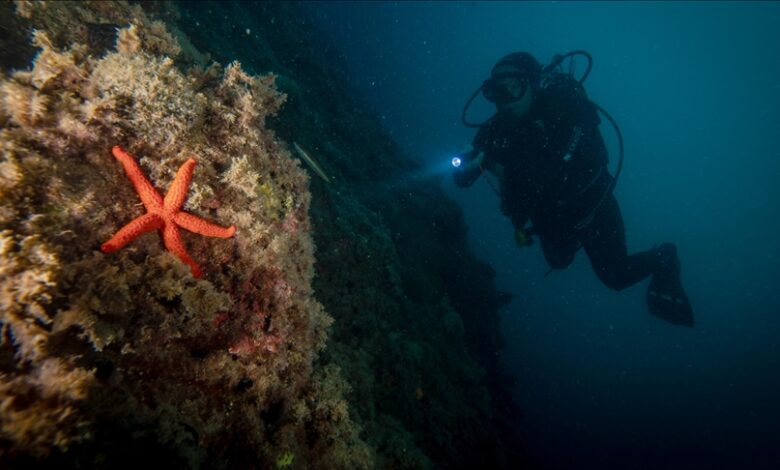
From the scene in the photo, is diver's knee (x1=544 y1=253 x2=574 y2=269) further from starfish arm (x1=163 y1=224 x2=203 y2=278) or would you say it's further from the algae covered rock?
starfish arm (x1=163 y1=224 x2=203 y2=278)

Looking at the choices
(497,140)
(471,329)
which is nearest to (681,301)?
(471,329)

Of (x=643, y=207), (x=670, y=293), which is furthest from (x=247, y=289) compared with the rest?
(x=643, y=207)

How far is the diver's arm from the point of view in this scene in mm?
8391

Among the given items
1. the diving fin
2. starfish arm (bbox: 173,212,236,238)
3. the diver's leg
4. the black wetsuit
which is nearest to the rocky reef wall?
starfish arm (bbox: 173,212,236,238)

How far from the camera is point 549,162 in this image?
26.9ft

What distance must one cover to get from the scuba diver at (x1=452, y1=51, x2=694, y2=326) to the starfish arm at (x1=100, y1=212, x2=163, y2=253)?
22.0ft

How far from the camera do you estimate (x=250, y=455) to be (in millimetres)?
2475

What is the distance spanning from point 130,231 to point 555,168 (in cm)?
818

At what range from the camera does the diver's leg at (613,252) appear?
9133mm

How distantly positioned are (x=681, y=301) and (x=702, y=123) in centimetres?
17515

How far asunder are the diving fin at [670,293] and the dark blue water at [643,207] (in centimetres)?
620

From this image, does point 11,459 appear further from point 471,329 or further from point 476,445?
point 471,329

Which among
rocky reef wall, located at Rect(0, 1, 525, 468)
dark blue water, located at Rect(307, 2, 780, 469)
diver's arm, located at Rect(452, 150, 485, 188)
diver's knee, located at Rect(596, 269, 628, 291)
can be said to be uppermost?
dark blue water, located at Rect(307, 2, 780, 469)

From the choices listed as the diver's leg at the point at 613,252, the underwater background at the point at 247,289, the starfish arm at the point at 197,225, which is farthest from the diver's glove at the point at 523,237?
the starfish arm at the point at 197,225
